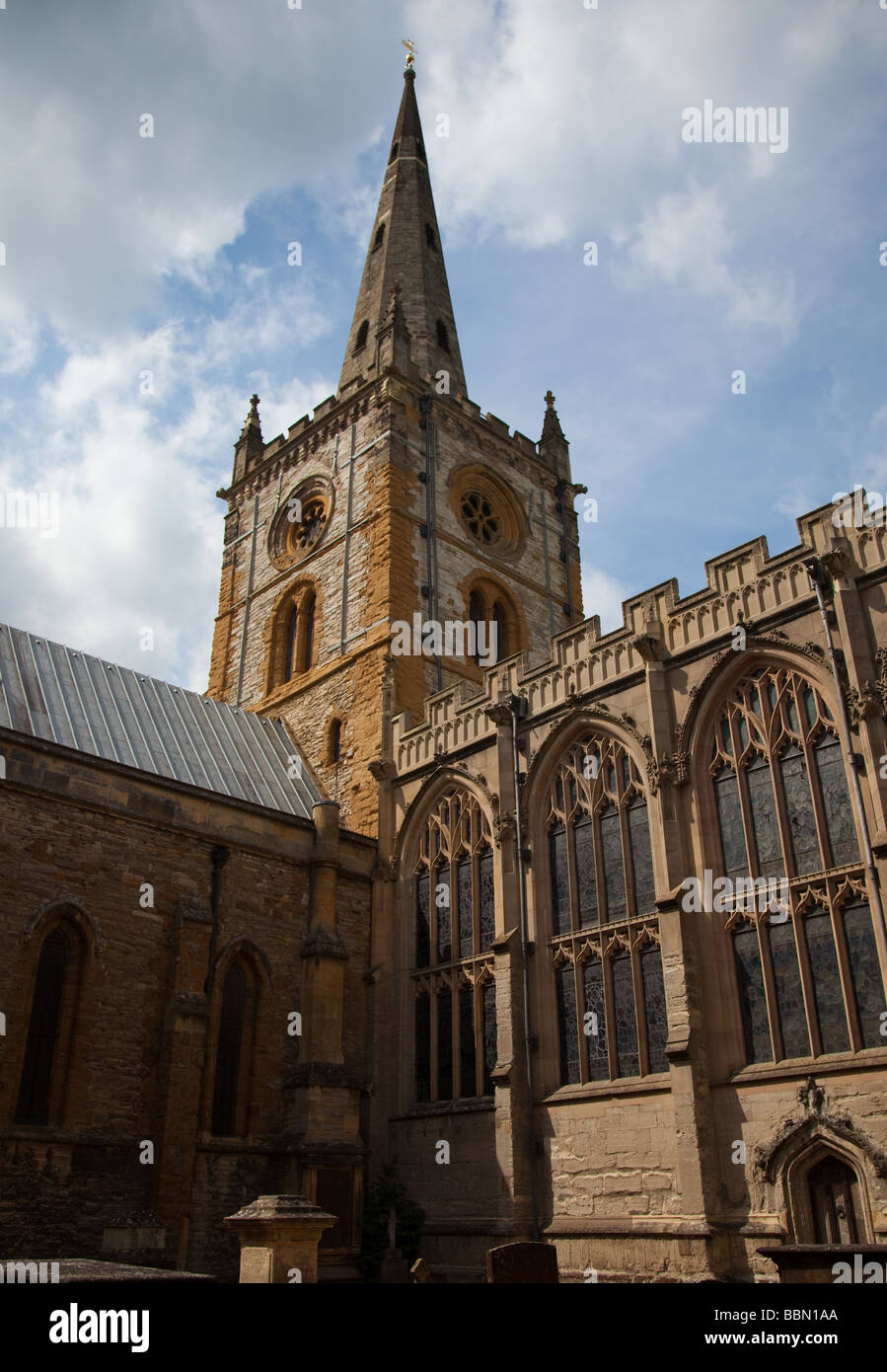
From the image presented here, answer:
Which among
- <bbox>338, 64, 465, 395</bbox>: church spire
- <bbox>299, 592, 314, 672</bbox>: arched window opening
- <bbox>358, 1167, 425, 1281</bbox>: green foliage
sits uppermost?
<bbox>338, 64, 465, 395</bbox>: church spire

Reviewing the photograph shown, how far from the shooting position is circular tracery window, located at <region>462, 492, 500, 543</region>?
31.3 metres

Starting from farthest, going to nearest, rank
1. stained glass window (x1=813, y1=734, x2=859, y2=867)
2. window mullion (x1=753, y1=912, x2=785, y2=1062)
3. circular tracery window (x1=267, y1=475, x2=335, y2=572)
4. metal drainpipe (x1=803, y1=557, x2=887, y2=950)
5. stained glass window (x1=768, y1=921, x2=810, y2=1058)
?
circular tracery window (x1=267, y1=475, x2=335, y2=572), stained glass window (x1=813, y1=734, x2=859, y2=867), window mullion (x1=753, y1=912, x2=785, y2=1062), stained glass window (x1=768, y1=921, x2=810, y2=1058), metal drainpipe (x1=803, y1=557, x2=887, y2=950)

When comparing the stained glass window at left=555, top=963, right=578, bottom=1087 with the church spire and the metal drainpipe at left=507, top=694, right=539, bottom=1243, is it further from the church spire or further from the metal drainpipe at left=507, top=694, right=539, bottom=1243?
the church spire

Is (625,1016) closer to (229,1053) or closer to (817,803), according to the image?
(817,803)

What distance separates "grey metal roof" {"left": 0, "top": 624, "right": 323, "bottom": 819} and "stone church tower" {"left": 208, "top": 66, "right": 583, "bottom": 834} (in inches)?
75.2

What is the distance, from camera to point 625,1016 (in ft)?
55.4

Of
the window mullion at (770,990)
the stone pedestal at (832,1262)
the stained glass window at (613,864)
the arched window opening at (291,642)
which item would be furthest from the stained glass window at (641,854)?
the arched window opening at (291,642)

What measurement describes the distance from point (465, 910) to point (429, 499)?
13165 mm

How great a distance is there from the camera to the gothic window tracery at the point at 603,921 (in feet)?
54.8

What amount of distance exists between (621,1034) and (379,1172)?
235 inches

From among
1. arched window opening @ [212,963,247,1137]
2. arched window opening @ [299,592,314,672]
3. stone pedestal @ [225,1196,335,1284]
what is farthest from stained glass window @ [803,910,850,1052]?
arched window opening @ [299,592,314,672]

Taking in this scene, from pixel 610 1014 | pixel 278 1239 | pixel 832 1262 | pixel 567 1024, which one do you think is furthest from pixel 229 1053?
pixel 832 1262

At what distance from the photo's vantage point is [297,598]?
30.6m
